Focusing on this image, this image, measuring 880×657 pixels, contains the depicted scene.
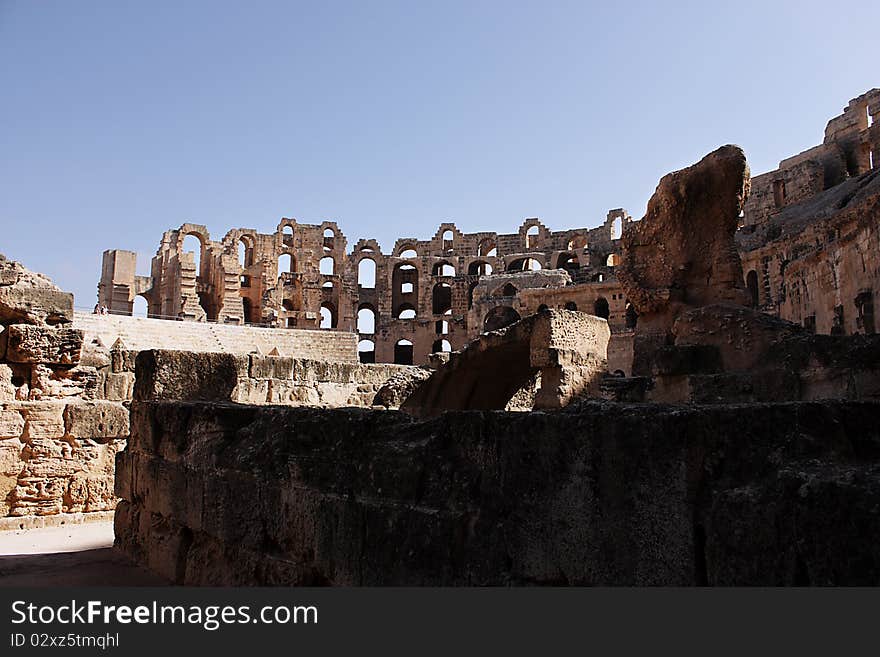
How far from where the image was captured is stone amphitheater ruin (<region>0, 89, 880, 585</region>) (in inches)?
83.0

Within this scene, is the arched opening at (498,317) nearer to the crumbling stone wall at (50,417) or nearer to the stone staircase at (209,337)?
the stone staircase at (209,337)

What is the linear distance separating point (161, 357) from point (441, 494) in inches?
139

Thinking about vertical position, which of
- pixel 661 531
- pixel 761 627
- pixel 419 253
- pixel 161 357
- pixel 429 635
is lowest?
pixel 429 635

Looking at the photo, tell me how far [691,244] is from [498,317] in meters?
22.8

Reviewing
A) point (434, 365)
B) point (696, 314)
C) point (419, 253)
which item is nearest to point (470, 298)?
point (419, 253)

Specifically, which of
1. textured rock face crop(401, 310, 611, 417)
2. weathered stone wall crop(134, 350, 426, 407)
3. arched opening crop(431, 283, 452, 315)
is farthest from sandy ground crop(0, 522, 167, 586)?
arched opening crop(431, 283, 452, 315)

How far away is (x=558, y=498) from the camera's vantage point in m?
2.42

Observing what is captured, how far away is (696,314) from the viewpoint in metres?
7.90

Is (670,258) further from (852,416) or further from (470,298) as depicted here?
(470,298)

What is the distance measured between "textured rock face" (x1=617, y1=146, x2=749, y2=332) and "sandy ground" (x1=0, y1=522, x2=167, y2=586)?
749cm

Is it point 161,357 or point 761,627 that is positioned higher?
point 161,357

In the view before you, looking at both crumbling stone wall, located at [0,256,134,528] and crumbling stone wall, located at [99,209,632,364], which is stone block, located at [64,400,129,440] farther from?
crumbling stone wall, located at [99,209,632,364]

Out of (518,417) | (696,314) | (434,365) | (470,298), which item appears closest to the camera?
(518,417)

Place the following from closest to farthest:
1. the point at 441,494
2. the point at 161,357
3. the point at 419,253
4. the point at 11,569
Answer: the point at 441,494
the point at 11,569
the point at 161,357
the point at 419,253
